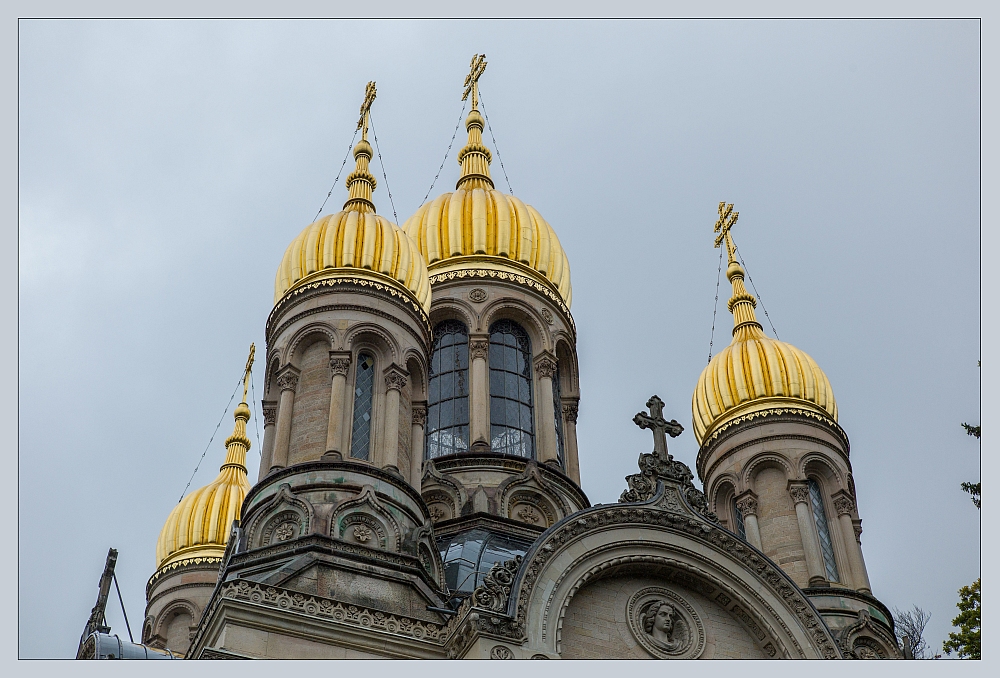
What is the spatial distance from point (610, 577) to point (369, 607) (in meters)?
3.36

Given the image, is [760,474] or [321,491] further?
[760,474]

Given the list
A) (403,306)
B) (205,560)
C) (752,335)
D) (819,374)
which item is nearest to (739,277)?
Result: (752,335)

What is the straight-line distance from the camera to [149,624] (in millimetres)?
30141

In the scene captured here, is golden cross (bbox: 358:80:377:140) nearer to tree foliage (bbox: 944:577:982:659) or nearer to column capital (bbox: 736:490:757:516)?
column capital (bbox: 736:490:757:516)

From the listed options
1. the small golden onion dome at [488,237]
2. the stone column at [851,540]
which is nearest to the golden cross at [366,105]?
the small golden onion dome at [488,237]

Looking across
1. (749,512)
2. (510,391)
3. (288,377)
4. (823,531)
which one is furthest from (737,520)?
(288,377)

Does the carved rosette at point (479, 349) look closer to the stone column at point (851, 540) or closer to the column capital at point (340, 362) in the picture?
the column capital at point (340, 362)

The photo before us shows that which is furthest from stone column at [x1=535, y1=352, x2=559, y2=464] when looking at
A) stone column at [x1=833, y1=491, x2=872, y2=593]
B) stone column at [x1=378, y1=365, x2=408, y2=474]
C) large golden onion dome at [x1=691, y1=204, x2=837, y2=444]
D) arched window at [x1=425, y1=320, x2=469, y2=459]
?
stone column at [x1=833, y1=491, x2=872, y2=593]

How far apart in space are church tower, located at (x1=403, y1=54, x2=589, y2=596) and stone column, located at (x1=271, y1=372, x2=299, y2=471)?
251 cm

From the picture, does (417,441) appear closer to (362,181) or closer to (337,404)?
(337,404)

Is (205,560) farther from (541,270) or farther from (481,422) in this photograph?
(541,270)

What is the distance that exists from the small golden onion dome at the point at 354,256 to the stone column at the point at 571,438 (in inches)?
219

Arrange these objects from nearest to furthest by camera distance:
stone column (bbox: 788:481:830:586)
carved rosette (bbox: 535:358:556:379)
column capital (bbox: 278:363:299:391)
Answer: column capital (bbox: 278:363:299:391) → stone column (bbox: 788:481:830:586) → carved rosette (bbox: 535:358:556:379)

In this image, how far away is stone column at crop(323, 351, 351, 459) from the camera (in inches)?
795
